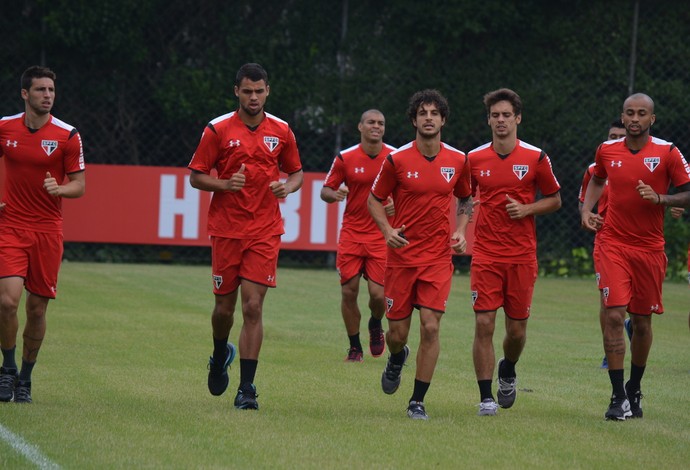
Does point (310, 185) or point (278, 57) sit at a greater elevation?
point (278, 57)

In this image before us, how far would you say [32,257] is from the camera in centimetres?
932

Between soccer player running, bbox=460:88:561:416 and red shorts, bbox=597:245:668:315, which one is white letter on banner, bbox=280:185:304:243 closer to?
soccer player running, bbox=460:88:561:416

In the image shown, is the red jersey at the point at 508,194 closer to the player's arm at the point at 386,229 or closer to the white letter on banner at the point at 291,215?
the player's arm at the point at 386,229

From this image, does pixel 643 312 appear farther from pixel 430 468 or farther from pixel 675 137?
pixel 675 137

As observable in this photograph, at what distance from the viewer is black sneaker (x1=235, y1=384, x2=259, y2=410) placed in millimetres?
9016

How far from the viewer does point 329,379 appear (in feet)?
35.7

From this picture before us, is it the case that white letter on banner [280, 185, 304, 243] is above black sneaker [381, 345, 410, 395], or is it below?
above

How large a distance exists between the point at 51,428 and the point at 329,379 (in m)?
3.36

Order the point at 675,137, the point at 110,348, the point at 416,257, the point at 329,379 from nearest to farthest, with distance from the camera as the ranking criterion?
the point at 416,257
the point at 329,379
the point at 110,348
the point at 675,137

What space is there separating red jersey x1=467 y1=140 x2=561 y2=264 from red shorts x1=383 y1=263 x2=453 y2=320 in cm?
45

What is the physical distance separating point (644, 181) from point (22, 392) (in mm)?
4758

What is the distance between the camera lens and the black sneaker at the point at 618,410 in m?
8.98

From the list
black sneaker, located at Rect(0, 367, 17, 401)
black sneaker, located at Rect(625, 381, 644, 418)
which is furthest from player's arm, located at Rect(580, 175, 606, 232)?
black sneaker, located at Rect(0, 367, 17, 401)

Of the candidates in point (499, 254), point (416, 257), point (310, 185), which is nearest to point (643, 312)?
point (499, 254)
